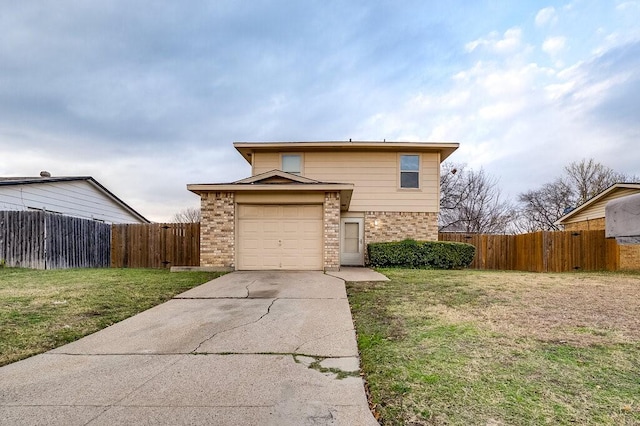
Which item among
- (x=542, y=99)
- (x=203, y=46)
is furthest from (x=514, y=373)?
(x=542, y=99)

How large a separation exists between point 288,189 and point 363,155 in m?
4.92

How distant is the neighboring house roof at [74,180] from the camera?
43.1 feet

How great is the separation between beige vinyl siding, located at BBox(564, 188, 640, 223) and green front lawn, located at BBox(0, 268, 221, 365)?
1615cm

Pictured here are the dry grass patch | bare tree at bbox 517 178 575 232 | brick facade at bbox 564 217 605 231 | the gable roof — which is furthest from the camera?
bare tree at bbox 517 178 575 232

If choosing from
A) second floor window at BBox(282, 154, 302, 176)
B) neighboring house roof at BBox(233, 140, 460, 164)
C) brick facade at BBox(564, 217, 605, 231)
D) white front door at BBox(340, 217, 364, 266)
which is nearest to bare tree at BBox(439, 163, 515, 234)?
brick facade at BBox(564, 217, 605, 231)

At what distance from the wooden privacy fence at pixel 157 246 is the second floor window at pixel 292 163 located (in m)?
4.42

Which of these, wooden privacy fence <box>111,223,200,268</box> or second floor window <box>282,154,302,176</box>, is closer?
wooden privacy fence <box>111,223,200,268</box>

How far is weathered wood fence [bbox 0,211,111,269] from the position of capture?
11.1 metres

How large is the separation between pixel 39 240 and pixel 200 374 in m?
11.7

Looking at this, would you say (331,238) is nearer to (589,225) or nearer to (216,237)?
(216,237)

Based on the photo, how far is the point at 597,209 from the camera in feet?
50.3

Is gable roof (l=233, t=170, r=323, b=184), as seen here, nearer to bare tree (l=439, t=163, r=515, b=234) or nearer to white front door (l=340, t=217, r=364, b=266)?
white front door (l=340, t=217, r=364, b=266)

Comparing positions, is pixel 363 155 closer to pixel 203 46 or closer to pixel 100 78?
pixel 203 46

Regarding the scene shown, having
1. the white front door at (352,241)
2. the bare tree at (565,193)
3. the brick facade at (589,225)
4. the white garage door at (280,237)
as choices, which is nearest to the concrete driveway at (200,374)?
the white garage door at (280,237)
